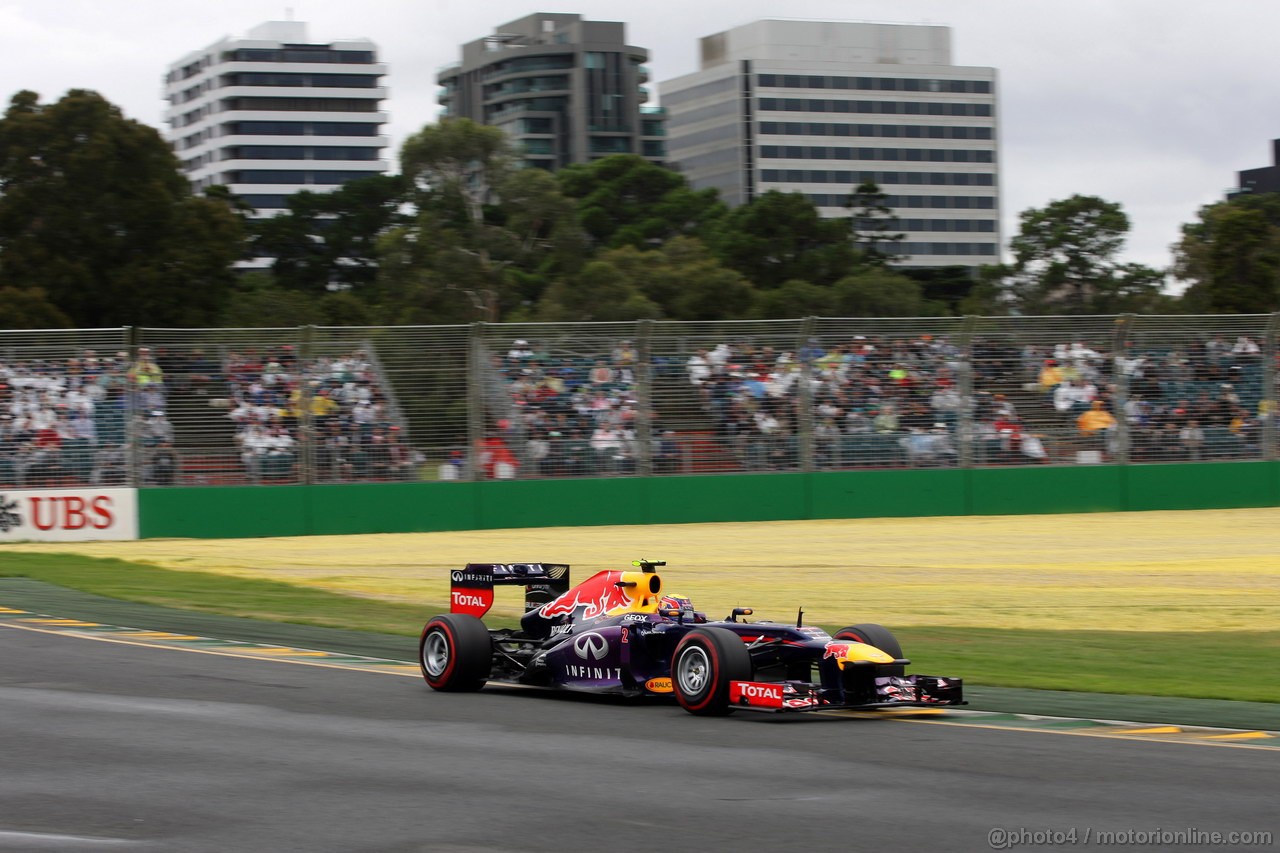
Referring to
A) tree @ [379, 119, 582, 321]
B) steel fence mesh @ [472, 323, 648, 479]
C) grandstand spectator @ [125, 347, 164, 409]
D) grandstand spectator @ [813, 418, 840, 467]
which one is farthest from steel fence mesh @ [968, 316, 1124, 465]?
tree @ [379, 119, 582, 321]

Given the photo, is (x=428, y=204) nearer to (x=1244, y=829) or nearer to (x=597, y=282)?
(x=597, y=282)

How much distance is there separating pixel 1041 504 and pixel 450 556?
12.1m

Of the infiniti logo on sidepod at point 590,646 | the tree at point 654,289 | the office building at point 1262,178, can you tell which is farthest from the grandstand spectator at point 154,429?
the office building at point 1262,178

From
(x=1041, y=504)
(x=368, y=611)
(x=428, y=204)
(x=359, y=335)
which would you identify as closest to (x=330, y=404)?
(x=359, y=335)

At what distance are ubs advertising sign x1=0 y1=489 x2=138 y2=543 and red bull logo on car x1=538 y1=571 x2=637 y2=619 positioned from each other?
16.3 meters

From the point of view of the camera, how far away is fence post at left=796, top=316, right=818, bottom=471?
27422 mm

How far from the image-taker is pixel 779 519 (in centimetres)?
2783

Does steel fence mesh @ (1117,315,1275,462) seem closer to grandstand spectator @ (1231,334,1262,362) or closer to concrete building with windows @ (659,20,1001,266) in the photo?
grandstand spectator @ (1231,334,1262,362)

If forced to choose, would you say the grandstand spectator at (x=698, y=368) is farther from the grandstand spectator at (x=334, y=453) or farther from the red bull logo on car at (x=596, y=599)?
the red bull logo on car at (x=596, y=599)

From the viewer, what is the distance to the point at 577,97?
139 m

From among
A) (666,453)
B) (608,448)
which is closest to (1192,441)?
(666,453)

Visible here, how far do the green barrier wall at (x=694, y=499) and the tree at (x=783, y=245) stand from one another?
136 ft

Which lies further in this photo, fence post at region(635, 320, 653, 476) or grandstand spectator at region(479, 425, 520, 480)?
fence post at region(635, 320, 653, 476)

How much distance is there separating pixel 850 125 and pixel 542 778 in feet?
478
